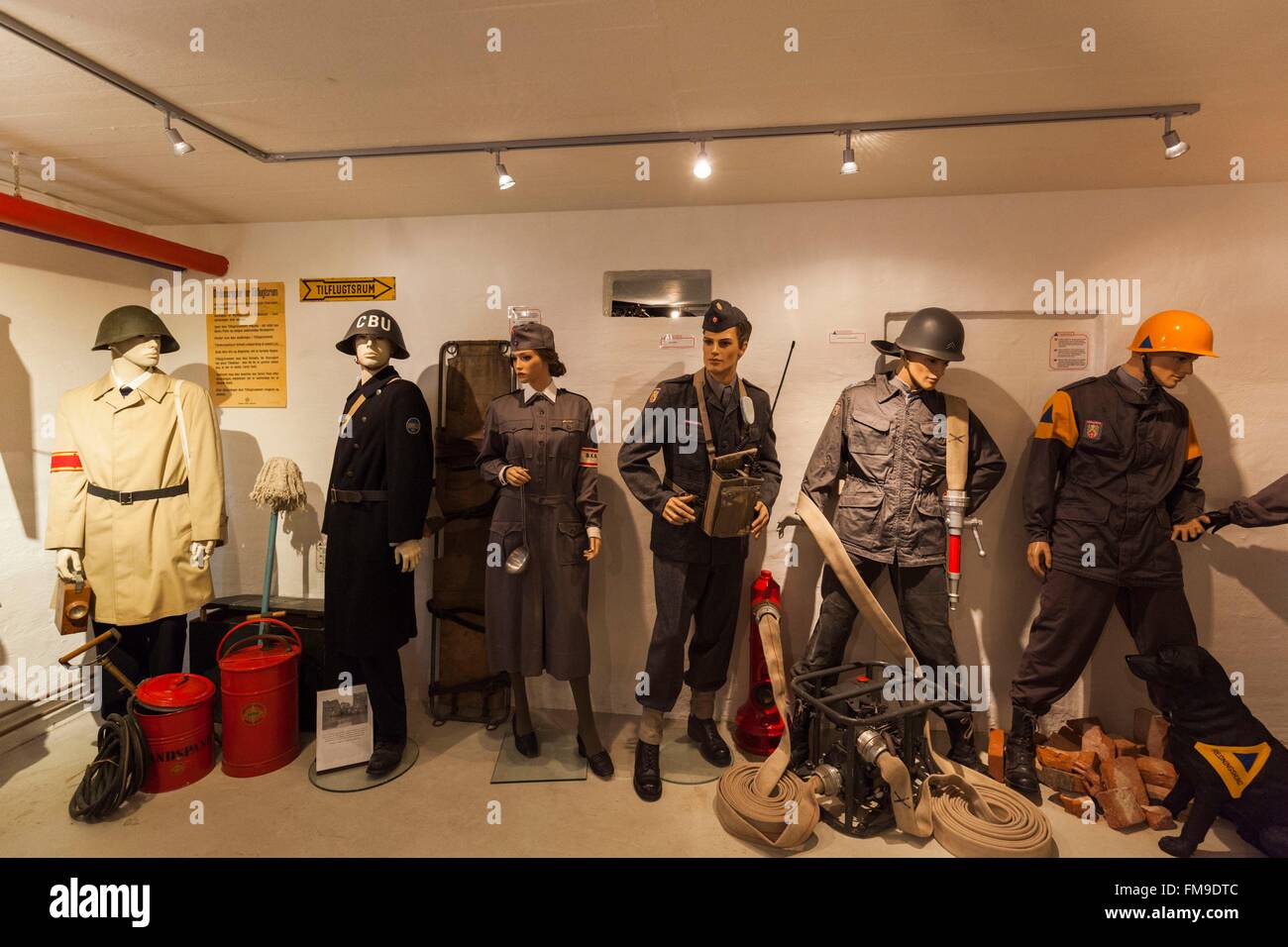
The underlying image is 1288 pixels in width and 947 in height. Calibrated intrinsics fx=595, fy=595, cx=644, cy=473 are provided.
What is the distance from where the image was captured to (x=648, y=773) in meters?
2.62

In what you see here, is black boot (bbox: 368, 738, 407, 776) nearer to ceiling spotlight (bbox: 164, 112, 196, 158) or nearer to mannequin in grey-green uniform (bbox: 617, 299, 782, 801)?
mannequin in grey-green uniform (bbox: 617, 299, 782, 801)

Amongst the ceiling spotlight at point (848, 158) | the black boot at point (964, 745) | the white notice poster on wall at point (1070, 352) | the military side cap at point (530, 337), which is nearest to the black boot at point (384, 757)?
the military side cap at point (530, 337)

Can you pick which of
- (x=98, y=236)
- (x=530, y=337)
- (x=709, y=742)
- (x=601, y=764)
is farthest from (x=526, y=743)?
(x=98, y=236)

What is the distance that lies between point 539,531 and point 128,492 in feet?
6.21

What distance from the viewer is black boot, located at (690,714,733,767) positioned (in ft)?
9.25

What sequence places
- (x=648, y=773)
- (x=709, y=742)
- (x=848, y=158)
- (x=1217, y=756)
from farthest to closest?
Answer: (x=709, y=742)
(x=648, y=773)
(x=848, y=158)
(x=1217, y=756)

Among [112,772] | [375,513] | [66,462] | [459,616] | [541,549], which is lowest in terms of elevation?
[112,772]

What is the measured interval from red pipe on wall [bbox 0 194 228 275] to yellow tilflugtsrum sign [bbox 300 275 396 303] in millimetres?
538

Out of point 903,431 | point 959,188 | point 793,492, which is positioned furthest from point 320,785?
point 959,188

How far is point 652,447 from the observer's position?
2.68 metres

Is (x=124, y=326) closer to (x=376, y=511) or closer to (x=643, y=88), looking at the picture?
(x=376, y=511)

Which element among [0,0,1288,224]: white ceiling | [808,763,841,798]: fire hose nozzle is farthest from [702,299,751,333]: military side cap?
[808,763,841,798]: fire hose nozzle

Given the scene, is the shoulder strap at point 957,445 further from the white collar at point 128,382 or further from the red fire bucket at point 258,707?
the white collar at point 128,382

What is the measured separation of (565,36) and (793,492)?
7.31 feet
